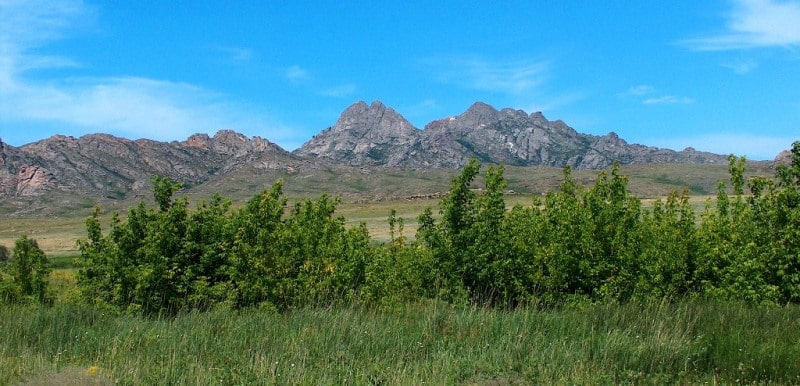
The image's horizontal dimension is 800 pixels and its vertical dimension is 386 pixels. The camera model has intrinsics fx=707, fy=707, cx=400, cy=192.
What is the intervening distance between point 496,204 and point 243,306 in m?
5.40

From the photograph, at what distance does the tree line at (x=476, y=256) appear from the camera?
13.4 meters

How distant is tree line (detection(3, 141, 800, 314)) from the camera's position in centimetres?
1338

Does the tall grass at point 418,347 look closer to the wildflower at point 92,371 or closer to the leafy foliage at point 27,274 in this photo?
the wildflower at point 92,371

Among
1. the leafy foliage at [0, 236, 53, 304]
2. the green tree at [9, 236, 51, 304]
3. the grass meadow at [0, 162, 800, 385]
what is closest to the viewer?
the grass meadow at [0, 162, 800, 385]

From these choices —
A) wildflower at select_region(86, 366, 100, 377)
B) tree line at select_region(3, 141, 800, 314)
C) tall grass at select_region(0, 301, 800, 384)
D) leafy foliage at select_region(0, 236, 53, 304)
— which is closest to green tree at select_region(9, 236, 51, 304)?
leafy foliage at select_region(0, 236, 53, 304)

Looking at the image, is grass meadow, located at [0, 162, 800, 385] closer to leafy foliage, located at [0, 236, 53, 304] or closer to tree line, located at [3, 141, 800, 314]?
tree line, located at [3, 141, 800, 314]

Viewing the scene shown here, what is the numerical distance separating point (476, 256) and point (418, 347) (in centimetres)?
520

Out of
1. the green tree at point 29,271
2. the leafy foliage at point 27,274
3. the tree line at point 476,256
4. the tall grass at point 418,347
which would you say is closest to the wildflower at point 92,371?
the tall grass at point 418,347

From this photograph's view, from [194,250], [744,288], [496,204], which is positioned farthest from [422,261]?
[744,288]

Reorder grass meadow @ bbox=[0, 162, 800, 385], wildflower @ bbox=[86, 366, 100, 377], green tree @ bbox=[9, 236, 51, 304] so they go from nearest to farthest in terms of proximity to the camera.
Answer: wildflower @ bbox=[86, 366, 100, 377]
grass meadow @ bbox=[0, 162, 800, 385]
green tree @ bbox=[9, 236, 51, 304]

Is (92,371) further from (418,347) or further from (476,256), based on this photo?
(476,256)

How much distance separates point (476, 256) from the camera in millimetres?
13672

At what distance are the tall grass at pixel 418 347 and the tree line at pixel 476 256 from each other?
106 inches

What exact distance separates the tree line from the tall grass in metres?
2.70
